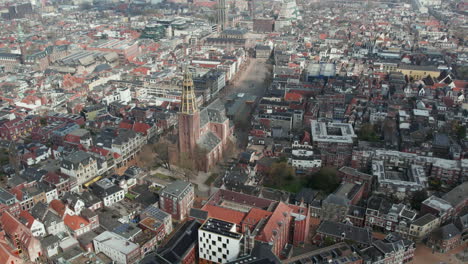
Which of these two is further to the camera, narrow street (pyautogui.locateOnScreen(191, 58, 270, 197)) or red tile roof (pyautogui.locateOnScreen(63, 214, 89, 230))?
narrow street (pyautogui.locateOnScreen(191, 58, 270, 197))

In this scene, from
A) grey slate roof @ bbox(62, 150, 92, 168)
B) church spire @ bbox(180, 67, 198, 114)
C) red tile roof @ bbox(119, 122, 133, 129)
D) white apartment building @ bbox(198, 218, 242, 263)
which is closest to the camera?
white apartment building @ bbox(198, 218, 242, 263)

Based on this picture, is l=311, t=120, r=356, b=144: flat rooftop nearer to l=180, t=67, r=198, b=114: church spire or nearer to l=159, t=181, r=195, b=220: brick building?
l=180, t=67, r=198, b=114: church spire

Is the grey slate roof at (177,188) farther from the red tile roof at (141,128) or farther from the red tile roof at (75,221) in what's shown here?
the red tile roof at (141,128)

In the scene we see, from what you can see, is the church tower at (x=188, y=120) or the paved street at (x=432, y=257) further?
the church tower at (x=188, y=120)

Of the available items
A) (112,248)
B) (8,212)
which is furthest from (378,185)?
(8,212)

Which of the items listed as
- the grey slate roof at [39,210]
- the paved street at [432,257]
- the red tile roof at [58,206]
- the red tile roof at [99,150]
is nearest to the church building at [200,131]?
the red tile roof at [99,150]

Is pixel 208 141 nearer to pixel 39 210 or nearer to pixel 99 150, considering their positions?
pixel 99 150

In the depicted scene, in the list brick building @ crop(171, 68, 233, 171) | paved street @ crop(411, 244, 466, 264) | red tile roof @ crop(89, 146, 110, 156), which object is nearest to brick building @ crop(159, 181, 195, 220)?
brick building @ crop(171, 68, 233, 171)
